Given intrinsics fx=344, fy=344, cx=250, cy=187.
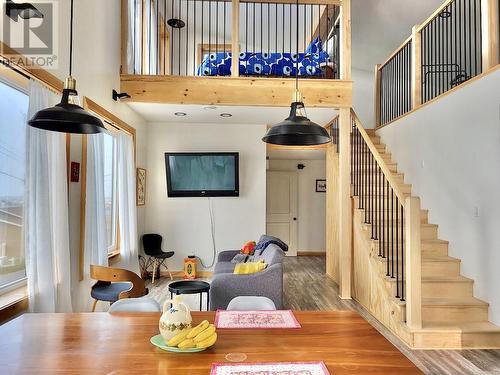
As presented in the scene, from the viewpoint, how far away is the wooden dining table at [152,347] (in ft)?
4.68

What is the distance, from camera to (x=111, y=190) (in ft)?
15.1

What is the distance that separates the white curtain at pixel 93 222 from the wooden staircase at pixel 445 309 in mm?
3130

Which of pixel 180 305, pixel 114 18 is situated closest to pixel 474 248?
pixel 180 305

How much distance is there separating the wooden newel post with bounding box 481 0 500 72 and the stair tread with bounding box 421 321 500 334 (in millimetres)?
2616

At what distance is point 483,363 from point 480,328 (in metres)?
0.44

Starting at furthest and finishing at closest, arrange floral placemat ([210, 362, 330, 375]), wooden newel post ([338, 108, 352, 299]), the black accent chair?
the black accent chair < wooden newel post ([338, 108, 352, 299]) < floral placemat ([210, 362, 330, 375])

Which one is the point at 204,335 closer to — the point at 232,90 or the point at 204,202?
the point at 232,90

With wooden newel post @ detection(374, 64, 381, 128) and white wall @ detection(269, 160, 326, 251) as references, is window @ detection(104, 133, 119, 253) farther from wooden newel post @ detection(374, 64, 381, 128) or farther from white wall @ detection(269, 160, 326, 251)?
wooden newel post @ detection(374, 64, 381, 128)

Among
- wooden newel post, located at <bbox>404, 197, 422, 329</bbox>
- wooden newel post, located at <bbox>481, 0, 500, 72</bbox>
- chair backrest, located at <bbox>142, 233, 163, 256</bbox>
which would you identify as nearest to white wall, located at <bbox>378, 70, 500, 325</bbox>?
wooden newel post, located at <bbox>481, 0, 500, 72</bbox>

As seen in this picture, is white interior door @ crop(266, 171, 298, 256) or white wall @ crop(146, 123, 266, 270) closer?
white wall @ crop(146, 123, 266, 270)

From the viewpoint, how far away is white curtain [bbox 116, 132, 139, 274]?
457 centimetres

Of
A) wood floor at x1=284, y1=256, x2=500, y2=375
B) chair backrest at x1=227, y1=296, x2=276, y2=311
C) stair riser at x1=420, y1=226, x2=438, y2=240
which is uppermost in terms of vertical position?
stair riser at x1=420, y1=226, x2=438, y2=240

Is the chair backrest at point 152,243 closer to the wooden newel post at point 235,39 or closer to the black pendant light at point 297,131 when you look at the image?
→ the wooden newel post at point 235,39

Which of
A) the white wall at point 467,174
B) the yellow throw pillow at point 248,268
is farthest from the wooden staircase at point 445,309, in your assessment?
the yellow throw pillow at point 248,268
